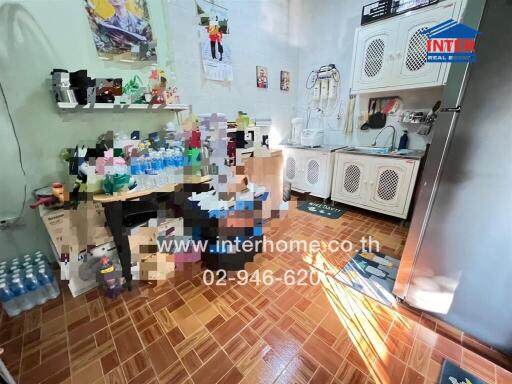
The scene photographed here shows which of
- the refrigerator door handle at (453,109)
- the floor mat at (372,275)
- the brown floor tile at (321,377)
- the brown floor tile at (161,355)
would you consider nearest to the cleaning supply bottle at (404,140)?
the floor mat at (372,275)

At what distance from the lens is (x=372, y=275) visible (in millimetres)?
1712

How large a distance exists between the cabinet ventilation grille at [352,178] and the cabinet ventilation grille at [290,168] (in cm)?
80

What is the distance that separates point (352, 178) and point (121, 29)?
283 cm

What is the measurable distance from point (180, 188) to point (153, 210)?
26cm

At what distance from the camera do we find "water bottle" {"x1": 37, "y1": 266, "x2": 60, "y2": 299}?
1.46 metres

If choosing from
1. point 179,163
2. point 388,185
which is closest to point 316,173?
point 388,185

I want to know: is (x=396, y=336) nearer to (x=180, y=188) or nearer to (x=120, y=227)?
(x=180, y=188)

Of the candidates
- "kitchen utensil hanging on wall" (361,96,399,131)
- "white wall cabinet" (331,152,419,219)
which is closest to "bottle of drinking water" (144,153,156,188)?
"white wall cabinet" (331,152,419,219)

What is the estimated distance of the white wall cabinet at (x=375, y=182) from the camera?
2303 millimetres

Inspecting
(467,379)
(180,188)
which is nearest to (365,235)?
(467,379)

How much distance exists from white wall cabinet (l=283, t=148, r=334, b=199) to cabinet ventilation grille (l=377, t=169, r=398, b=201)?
2.09ft

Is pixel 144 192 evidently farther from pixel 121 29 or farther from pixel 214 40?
pixel 214 40

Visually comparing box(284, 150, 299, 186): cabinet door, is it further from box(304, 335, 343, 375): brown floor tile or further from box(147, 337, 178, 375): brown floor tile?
box(147, 337, 178, 375): brown floor tile

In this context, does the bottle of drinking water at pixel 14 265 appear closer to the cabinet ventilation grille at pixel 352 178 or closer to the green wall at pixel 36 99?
the green wall at pixel 36 99
